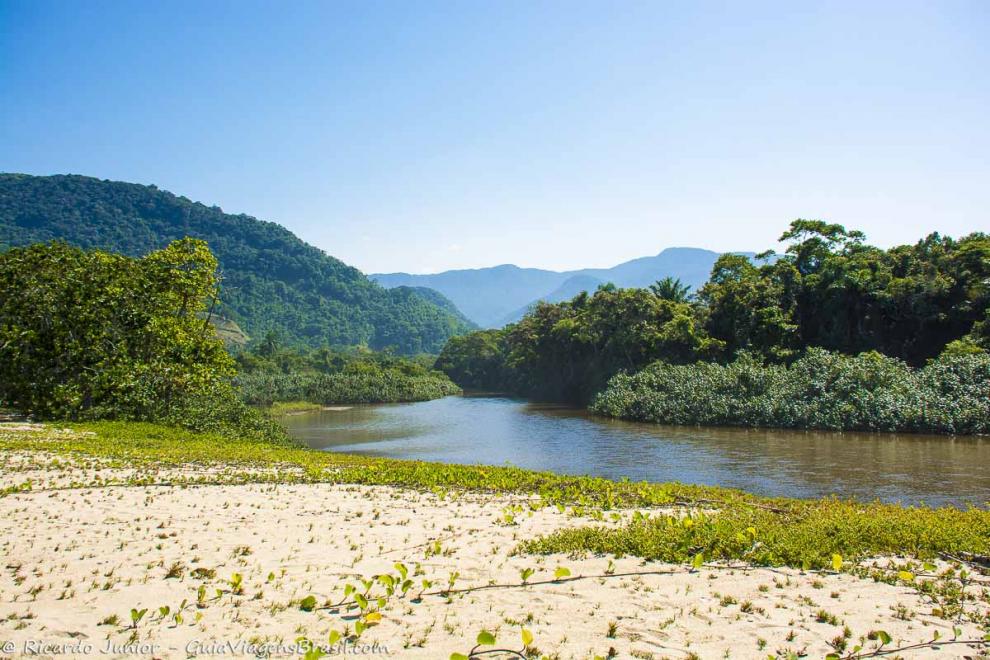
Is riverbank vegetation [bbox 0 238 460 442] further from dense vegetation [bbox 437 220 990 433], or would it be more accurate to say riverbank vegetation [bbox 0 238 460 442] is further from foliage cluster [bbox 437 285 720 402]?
foliage cluster [bbox 437 285 720 402]

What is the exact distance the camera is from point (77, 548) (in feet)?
23.4

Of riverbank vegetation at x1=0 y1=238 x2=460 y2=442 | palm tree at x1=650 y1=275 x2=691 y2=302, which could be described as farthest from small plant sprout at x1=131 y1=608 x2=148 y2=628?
palm tree at x1=650 y1=275 x2=691 y2=302

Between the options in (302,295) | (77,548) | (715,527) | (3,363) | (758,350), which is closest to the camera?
(77,548)

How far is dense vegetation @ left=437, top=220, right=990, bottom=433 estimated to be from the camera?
28172mm

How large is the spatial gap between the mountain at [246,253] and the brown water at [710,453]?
108 m

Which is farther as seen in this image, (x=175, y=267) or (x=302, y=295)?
(x=302, y=295)

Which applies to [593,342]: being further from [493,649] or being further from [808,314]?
[493,649]

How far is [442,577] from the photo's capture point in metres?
6.35

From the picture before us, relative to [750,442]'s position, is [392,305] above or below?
above

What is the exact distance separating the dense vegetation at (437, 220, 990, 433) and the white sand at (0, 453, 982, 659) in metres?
24.9

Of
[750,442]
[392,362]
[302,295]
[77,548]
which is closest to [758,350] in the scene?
[750,442]

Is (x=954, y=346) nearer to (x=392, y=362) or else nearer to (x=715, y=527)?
(x=715, y=527)

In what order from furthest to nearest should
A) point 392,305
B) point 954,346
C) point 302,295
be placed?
point 392,305, point 302,295, point 954,346

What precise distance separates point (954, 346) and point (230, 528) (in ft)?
107
